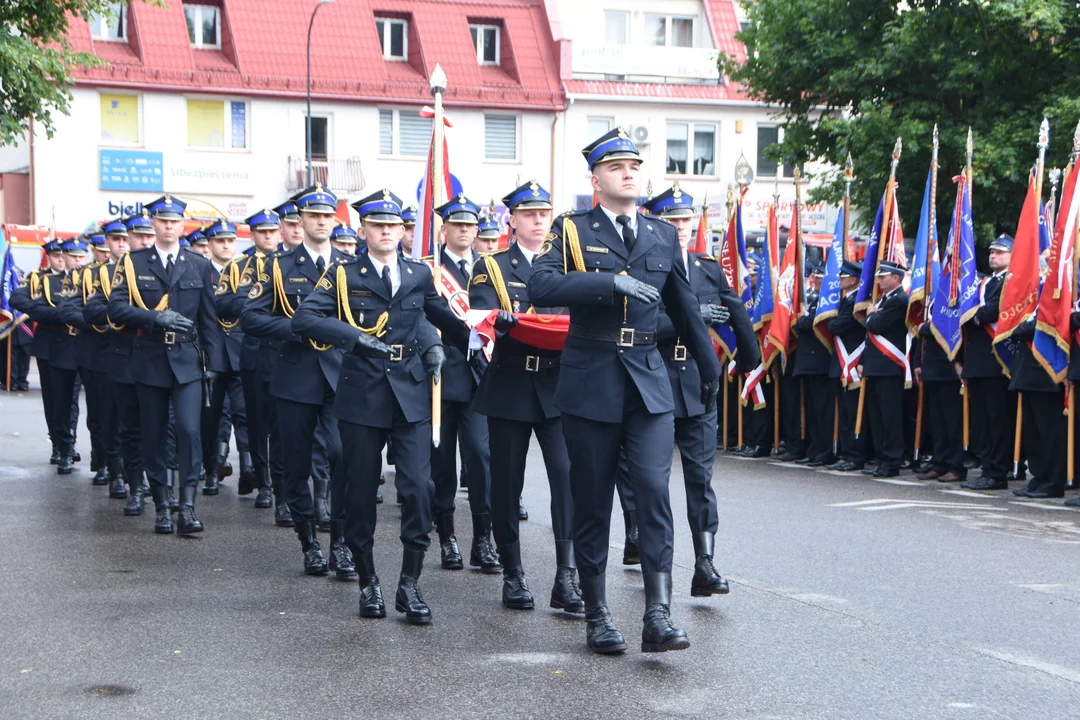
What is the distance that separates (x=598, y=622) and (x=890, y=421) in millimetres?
8239

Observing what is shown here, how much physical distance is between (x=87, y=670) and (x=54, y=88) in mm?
13757

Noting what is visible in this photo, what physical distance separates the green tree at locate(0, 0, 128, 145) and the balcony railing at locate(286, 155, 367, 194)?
2365 cm

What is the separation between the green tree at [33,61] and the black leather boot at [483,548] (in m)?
9.59

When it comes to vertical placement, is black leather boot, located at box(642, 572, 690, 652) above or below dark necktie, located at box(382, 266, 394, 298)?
below

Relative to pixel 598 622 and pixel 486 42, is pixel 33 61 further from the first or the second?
pixel 486 42

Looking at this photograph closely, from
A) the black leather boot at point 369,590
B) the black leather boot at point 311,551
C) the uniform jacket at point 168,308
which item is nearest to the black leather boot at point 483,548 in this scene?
the black leather boot at point 311,551

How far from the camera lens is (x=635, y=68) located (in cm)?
4500

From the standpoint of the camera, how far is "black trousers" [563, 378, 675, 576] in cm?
659

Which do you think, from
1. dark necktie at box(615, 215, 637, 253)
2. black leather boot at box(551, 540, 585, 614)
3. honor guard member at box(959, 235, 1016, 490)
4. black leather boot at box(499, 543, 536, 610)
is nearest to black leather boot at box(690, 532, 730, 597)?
black leather boot at box(551, 540, 585, 614)

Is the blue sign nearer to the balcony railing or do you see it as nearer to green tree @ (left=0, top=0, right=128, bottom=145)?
the balcony railing

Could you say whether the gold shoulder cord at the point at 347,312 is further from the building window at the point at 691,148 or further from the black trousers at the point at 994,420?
the building window at the point at 691,148

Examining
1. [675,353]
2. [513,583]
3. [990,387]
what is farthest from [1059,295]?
[513,583]

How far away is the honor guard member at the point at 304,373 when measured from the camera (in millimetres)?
8680

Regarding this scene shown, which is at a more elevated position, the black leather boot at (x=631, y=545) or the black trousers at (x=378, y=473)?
the black trousers at (x=378, y=473)
